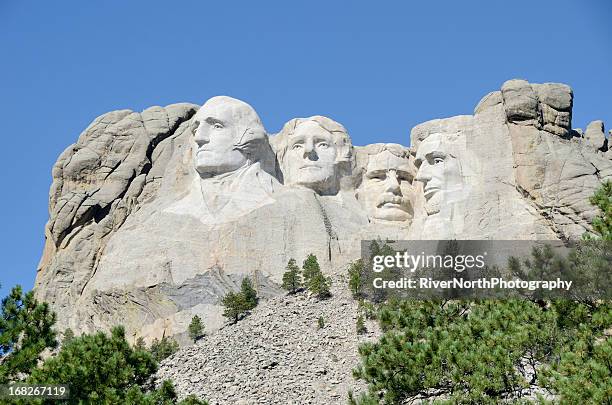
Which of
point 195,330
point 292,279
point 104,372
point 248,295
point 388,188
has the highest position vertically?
point 388,188

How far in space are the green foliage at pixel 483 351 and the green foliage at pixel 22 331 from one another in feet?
18.9

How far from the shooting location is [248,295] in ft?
130

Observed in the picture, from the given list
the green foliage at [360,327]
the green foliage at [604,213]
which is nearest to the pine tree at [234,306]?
the green foliage at [360,327]

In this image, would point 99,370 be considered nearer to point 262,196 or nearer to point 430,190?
point 262,196

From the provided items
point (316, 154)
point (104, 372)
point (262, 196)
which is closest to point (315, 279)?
point (262, 196)

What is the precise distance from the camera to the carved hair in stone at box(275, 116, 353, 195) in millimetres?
43406

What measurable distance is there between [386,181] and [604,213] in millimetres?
16283

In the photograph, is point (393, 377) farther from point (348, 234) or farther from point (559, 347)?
point (348, 234)

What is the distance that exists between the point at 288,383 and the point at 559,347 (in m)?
9.07

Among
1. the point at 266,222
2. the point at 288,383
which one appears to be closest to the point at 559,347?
the point at 288,383

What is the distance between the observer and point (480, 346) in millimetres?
27469

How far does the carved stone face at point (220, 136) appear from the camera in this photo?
42.4 m

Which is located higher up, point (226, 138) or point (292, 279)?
point (226, 138)

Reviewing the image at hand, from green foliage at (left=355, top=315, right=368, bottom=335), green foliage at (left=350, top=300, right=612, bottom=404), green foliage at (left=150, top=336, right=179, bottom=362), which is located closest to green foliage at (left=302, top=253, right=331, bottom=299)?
green foliage at (left=355, top=315, right=368, bottom=335)
